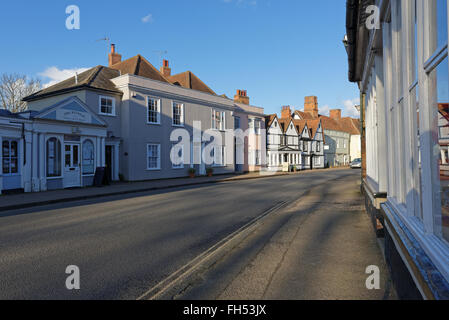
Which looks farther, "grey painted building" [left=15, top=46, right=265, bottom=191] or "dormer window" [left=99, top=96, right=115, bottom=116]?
"dormer window" [left=99, top=96, right=115, bottom=116]

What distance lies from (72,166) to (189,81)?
51.5 ft

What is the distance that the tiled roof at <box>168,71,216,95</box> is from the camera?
28984mm

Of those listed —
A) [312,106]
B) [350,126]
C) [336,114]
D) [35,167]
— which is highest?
[312,106]

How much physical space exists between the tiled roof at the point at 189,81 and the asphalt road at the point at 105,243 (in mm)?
20231

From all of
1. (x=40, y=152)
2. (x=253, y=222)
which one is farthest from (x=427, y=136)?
(x=40, y=152)

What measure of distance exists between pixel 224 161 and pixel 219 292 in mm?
26064

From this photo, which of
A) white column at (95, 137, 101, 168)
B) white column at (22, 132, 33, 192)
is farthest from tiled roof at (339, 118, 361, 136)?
white column at (22, 132, 33, 192)

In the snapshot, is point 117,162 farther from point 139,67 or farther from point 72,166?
point 139,67

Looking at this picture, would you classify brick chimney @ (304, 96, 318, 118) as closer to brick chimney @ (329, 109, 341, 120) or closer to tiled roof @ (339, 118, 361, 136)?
brick chimney @ (329, 109, 341, 120)

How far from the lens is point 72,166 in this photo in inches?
642

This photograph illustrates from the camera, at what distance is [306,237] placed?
6250 mm

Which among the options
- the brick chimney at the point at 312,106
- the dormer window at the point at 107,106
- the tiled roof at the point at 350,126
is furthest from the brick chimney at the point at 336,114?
the dormer window at the point at 107,106

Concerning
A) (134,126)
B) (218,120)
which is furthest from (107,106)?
(218,120)

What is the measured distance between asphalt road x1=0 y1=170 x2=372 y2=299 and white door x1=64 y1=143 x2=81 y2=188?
584 centimetres
